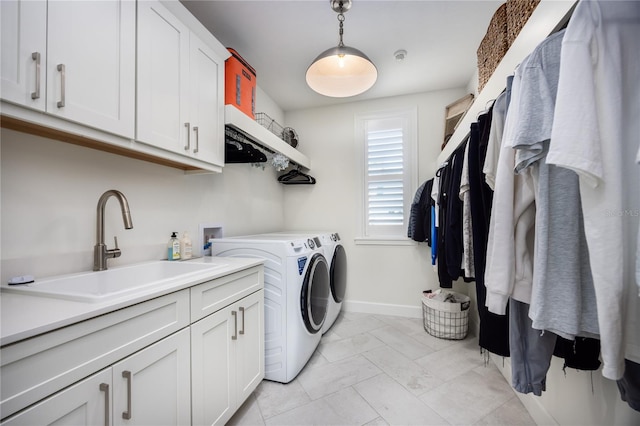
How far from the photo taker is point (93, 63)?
1.01m

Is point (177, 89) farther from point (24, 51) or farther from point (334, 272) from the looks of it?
point (334, 272)

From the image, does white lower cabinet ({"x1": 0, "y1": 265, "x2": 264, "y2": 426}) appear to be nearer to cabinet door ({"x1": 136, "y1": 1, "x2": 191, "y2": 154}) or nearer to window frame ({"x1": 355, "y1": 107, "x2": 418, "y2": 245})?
cabinet door ({"x1": 136, "y1": 1, "x2": 191, "y2": 154})

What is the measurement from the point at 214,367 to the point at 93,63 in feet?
4.69

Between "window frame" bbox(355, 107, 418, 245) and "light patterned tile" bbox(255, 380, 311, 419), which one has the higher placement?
"window frame" bbox(355, 107, 418, 245)

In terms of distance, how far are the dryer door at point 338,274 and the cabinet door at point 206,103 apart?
1.48 meters

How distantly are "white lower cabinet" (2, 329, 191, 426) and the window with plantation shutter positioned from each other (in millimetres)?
2440

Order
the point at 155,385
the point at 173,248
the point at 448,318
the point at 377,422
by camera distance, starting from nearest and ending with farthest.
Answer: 1. the point at 155,385
2. the point at 377,422
3. the point at 173,248
4. the point at 448,318

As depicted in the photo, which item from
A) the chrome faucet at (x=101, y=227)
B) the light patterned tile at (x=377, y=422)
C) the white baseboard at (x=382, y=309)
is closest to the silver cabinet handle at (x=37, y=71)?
the chrome faucet at (x=101, y=227)

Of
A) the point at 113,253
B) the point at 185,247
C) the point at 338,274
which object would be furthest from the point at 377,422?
the point at 113,253

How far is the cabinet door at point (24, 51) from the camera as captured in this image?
778 mm

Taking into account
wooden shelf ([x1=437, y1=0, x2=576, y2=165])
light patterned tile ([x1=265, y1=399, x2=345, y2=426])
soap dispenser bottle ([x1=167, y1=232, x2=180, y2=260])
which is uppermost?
wooden shelf ([x1=437, y1=0, x2=576, y2=165])

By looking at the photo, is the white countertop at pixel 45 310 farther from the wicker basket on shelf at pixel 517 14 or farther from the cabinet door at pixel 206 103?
the wicker basket on shelf at pixel 517 14

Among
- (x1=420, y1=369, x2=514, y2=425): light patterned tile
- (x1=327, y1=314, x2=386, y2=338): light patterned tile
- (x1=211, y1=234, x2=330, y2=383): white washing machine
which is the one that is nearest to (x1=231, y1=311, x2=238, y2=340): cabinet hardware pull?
(x1=211, y1=234, x2=330, y2=383): white washing machine

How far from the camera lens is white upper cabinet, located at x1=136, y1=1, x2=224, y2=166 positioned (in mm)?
1219
